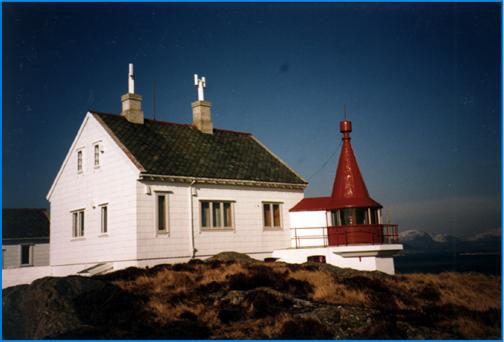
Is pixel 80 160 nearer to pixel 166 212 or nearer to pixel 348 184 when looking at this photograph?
pixel 166 212

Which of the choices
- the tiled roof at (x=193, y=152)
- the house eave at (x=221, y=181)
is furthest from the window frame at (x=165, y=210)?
the tiled roof at (x=193, y=152)

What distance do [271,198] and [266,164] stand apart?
103 inches

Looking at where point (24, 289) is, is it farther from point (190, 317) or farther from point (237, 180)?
point (237, 180)

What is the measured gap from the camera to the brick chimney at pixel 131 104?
28.2 m

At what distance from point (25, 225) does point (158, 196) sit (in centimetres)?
2438

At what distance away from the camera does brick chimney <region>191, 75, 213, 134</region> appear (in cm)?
3142

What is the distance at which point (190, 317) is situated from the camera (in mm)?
15656

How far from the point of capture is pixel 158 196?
2466 centimetres

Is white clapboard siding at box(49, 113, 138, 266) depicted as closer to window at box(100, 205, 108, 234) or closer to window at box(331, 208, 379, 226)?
window at box(100, 205, 108, 234)

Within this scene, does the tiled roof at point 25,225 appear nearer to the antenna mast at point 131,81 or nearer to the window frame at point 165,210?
the antenna mast at point 131,81

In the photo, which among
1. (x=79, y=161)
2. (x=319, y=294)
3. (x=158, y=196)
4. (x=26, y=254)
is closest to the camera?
(x=319, y=294)

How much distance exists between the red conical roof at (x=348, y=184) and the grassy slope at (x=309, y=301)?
11.7 ft

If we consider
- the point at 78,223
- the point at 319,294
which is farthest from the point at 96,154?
the point at 319,294

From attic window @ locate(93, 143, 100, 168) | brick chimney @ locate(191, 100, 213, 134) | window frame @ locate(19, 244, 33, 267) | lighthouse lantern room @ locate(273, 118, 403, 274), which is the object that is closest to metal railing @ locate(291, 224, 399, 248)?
lighthouse lantern room @ locate(273, 118, 403, 274)
